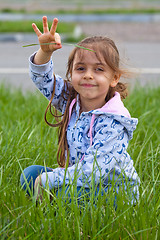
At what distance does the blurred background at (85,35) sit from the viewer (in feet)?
21.9

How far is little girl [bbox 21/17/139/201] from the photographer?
2127mm

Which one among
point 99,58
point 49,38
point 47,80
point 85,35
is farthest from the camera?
point 85,35

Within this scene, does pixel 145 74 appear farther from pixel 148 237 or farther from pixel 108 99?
pixel 148 237

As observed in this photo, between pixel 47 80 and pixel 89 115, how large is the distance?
289 millimetres

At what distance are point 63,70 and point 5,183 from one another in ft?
14.9

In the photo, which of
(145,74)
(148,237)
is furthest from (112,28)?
(148,237)

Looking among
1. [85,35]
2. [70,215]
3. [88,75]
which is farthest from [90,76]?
[85,35]

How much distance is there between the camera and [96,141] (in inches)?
85.0

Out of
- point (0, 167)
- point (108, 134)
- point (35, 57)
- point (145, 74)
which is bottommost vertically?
point (145, 74)

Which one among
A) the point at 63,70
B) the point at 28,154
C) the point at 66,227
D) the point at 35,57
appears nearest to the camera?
the point at 66,227

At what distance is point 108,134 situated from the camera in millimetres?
2150

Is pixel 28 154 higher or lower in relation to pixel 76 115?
lower

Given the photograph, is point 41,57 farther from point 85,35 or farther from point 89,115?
point 85,35

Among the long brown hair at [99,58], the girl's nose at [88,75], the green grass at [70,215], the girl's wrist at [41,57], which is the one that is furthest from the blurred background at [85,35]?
the green grass at [70,215]
